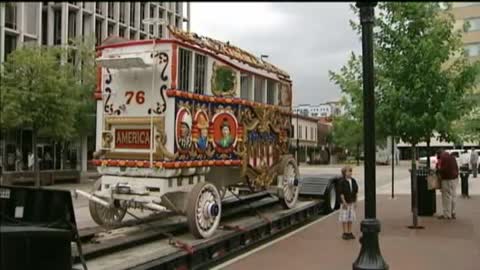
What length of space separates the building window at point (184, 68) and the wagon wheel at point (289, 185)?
15.7ft

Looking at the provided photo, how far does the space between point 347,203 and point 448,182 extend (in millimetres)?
4357

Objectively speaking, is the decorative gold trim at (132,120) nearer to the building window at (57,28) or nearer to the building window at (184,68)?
the building window at (184,68)

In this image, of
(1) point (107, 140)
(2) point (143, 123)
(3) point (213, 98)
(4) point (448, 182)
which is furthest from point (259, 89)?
(4) point (448, 182)

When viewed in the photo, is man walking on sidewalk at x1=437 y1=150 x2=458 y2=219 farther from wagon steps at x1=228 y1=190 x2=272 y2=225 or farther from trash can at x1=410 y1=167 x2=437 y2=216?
wagon steps at x1=228 y1=190 x2=272 y2=225

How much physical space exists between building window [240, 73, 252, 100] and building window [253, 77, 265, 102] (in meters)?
0.38

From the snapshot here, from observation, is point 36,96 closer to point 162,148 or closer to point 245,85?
point 245,85

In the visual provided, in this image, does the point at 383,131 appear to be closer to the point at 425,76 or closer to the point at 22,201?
the point at 425,76

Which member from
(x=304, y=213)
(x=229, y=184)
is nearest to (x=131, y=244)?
(x=229, y=184)

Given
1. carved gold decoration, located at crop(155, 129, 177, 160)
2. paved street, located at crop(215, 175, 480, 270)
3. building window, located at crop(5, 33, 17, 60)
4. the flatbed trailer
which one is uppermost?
building window, located at crop(5, 33, 17, 60)

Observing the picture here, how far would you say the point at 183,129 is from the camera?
10000 millimetres

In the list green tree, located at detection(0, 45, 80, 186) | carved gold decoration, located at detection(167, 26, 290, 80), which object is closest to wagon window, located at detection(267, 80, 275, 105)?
carved gold decoration, located at detection(167, 26, 290, 80)

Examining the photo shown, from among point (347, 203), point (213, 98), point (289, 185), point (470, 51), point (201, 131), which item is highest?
point (470, 51)

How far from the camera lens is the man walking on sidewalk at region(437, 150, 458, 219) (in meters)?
15.7

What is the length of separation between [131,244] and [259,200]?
6.47 metres
